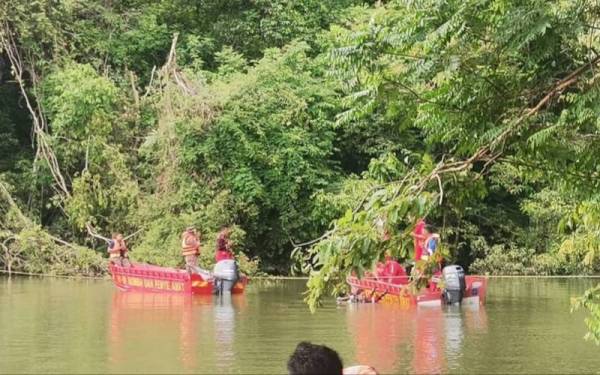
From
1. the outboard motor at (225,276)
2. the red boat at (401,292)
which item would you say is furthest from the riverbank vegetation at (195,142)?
the outboard motor at (225,276)

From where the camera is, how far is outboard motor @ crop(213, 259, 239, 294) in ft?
75.5

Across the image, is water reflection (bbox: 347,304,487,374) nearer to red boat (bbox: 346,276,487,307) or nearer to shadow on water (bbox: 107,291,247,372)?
red boat (bbox: 346,276,487,307)

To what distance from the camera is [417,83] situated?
8.48 m

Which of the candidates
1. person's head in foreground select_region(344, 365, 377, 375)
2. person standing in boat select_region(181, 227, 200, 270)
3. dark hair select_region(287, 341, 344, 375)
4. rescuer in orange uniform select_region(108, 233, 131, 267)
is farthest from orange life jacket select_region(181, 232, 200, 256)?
dark hair select_region(287, 341, 344, 375)

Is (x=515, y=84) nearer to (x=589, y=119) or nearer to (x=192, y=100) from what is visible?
(x=589, y=119)

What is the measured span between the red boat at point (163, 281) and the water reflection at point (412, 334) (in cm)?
366

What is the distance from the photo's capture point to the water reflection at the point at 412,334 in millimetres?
13750

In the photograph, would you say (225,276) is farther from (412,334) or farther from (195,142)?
(412,334)

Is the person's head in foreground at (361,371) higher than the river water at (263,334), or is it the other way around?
the person's head in foreground at (361,371)

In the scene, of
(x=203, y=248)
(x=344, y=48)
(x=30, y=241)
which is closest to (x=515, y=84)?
(x=344, y=48)

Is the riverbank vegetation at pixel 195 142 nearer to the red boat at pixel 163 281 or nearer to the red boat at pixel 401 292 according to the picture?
the red boat at pixel 401 292

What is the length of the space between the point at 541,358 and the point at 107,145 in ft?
58.4

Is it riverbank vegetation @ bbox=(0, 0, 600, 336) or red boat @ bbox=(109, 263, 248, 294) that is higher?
riverbank vegetation @ bbox=(0, 0, 600, 336)

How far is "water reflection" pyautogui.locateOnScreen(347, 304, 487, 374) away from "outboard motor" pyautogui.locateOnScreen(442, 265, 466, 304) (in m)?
0.30
